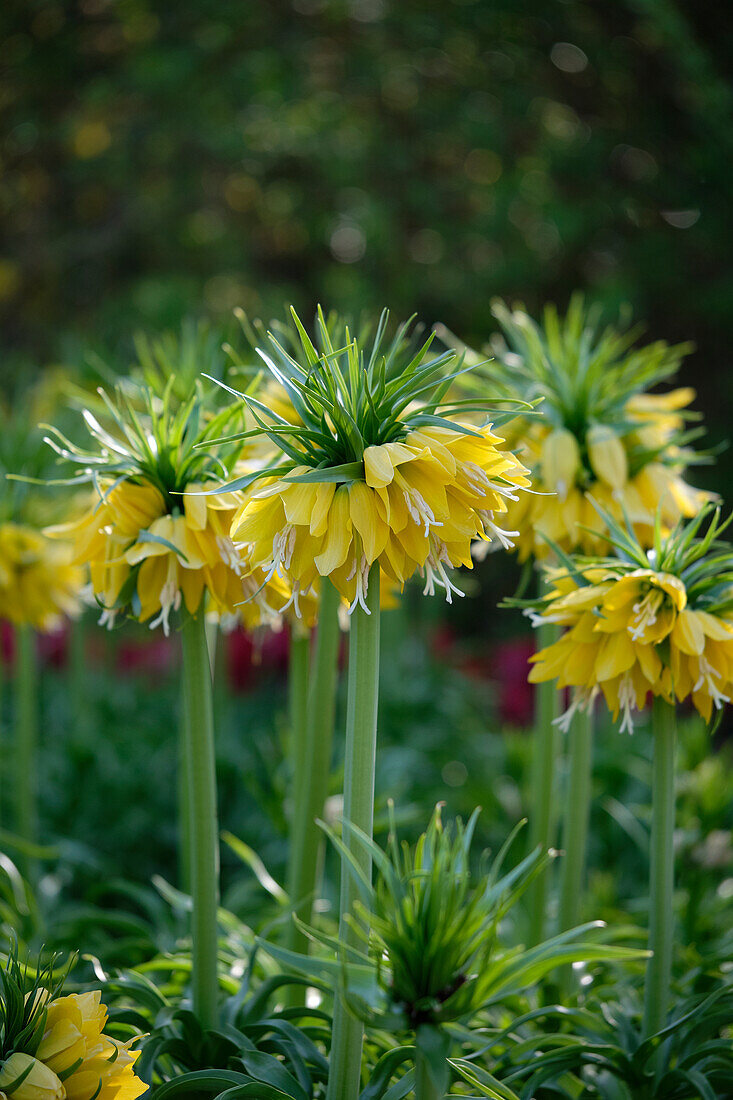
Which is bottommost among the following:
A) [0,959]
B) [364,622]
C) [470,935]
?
[0,959]

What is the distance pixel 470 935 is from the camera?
1023 millimetres

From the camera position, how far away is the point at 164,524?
53.0 inches

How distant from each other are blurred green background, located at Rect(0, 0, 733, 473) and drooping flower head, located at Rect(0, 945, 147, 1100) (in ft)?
15.8

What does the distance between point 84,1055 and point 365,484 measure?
29.3 inches

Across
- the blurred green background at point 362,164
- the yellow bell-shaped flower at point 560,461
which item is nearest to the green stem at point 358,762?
the yellow bell-shaped flower at point 560,461

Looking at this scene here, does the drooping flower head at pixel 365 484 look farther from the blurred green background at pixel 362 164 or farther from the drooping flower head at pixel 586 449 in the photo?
the blurred green background at pixel 362 164

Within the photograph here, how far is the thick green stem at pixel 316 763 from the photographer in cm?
158

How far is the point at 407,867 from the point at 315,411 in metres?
0.56

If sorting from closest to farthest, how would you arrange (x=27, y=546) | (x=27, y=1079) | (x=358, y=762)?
1. (x=27, y=1079)
2. (x=358, y=762)
3. (x=27, y=546)

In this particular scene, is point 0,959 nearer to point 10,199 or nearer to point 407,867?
point 407,867

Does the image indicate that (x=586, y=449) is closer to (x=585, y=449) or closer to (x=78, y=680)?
(x=585, y=449)

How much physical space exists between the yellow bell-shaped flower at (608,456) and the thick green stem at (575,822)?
44cm

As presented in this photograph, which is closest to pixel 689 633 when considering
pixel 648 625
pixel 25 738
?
pixel 648 625

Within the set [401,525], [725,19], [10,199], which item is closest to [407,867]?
[401,525]
